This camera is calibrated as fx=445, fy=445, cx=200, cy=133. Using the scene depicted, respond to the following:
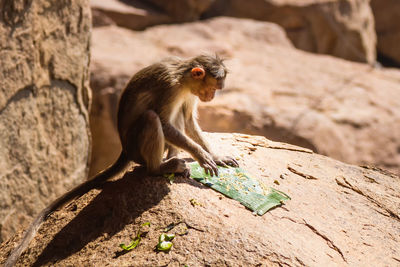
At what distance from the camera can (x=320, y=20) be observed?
12.0 metres

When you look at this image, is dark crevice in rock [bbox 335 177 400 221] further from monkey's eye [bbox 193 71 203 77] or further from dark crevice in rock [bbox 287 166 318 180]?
monkey's eye [bbox 193 71 203 77]

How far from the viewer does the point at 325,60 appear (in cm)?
998

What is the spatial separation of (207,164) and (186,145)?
0.23m

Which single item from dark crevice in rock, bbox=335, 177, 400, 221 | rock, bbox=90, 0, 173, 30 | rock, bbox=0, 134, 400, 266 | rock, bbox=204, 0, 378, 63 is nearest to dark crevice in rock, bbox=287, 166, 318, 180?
rock, bbox=0, 134, 400, 266

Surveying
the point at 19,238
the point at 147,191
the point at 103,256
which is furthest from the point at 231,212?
the point at 19,238

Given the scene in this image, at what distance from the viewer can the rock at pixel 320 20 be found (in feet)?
39.3

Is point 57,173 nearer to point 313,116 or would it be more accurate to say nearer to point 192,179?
point 192,179

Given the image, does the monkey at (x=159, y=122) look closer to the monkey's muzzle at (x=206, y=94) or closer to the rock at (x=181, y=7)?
the monkey's muzzle at (x=206, y=94)

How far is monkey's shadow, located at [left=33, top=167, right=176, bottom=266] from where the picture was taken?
3350 millimetres

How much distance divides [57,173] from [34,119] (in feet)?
2.62

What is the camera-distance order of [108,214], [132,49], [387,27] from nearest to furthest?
[108,214] < [132,49] < [387,27]

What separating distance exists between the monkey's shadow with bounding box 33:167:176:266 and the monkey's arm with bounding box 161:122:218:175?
1.06 feet

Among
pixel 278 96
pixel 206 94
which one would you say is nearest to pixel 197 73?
pixel 206 94

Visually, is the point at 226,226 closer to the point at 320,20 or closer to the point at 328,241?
the point at 328,241
